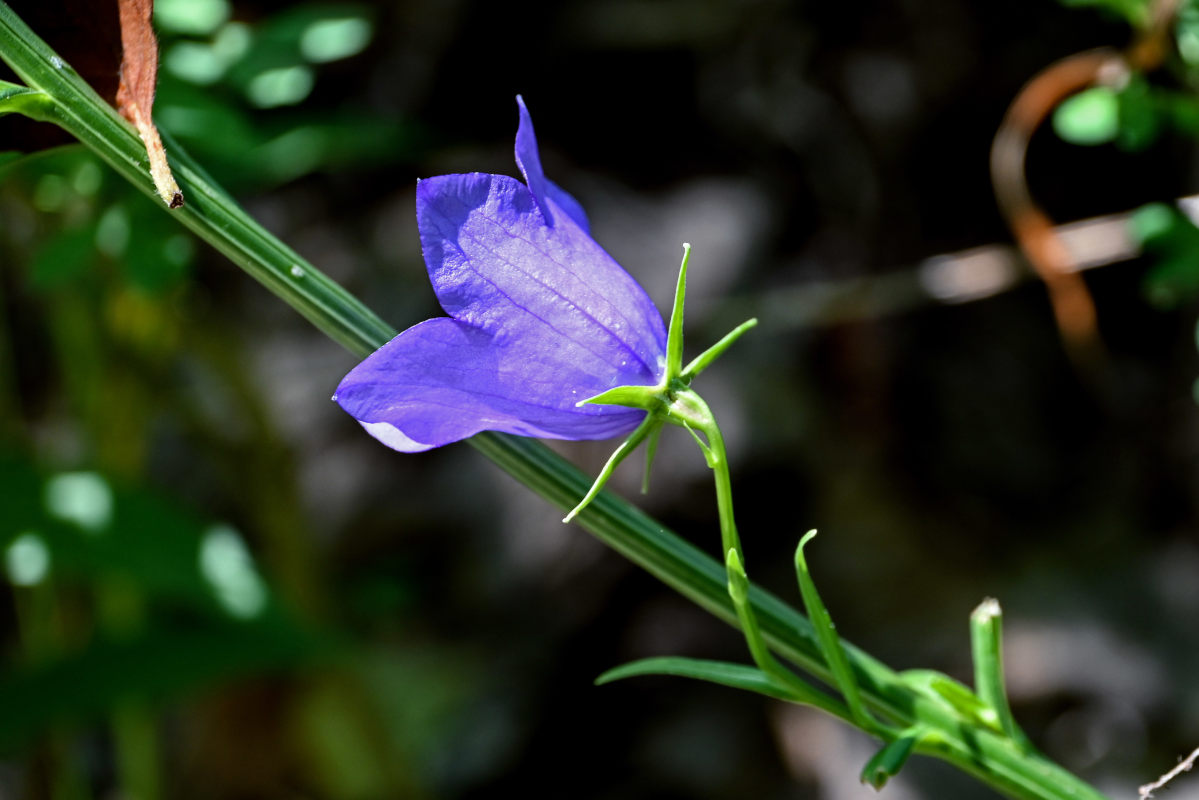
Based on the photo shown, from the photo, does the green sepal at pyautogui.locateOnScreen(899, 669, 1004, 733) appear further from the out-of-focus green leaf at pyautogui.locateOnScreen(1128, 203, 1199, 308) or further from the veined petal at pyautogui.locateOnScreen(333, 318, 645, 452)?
the out-of-focus green leaf at pyautogui.locateOnScreen(1128, 203, 1199, 308)

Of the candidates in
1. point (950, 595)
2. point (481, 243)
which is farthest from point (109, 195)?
point (950, 595)

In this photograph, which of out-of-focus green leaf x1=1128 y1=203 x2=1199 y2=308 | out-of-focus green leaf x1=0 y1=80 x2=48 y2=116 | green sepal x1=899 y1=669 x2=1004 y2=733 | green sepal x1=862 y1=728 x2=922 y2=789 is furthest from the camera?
out-of-focus green leaf x1=1128 y1=203 x2=1199 y2=308

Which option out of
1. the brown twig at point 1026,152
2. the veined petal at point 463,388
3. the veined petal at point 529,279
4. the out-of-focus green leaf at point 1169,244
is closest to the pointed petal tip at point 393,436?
the veined petal at point 463,388

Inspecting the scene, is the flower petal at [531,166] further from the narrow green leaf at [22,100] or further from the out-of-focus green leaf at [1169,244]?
the out-of-focus green leaf at [1169,244]

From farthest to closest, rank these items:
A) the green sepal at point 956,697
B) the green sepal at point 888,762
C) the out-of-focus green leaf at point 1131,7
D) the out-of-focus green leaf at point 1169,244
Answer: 1. the out-of-focus green leaf at point 1131,7
2. the out-of-focus green leaf at point 1169,244
3. the green sepal at point 956,697
4. the green sepal at point 888,762

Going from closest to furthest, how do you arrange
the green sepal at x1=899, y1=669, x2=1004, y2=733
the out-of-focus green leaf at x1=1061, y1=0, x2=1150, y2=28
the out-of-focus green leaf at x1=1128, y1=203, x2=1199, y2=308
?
the green sepal at x1=899, y1=669, x2=1004, y2=733, the out-of-focus green leaf at x1=1128, y1=203, x2=1199, y2=308, the out-of-focus green leaf at x1=1061, y1=0, x2=1150, y2=28

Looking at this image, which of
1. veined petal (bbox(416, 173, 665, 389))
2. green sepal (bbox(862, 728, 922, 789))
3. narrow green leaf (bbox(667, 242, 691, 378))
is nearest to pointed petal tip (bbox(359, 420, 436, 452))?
veined petal (bbox(416, 173, 665, 389))

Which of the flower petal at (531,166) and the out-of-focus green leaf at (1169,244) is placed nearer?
the flower petal at (531,166)
